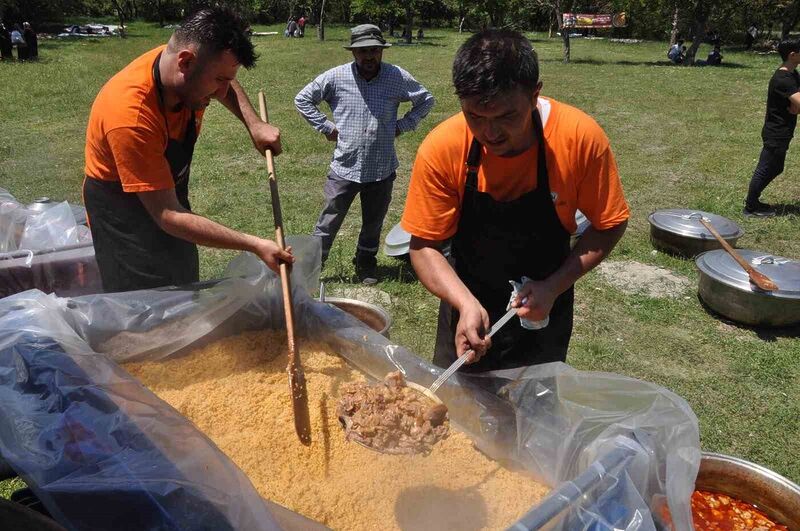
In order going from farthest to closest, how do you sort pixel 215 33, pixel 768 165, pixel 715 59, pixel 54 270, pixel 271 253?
pixel 715 59, pixel 768 165, pixel 54 270, pixel 271 253, pixel 215 33

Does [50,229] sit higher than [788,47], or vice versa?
[788,47]

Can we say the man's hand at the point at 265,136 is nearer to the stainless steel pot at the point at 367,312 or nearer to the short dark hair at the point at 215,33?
the short dark hair at the point at 215,33

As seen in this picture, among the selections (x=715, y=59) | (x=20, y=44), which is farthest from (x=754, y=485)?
(x=20, y=44)

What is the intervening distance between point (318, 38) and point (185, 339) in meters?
27.7

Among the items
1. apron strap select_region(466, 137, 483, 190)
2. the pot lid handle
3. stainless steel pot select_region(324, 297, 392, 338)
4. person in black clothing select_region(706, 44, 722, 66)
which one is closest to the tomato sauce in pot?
apron strap select_region(466, 137, 483, 190)

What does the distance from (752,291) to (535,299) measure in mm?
2495

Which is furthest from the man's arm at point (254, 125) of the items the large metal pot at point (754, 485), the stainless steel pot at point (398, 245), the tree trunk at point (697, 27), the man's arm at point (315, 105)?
the tree trunk at point (697, 27)

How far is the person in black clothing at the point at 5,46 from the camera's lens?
59.0 feet

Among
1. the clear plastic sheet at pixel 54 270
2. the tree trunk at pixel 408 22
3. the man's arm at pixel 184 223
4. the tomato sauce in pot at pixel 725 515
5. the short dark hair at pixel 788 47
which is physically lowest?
the tomato sauce in pot at pixel 725 515

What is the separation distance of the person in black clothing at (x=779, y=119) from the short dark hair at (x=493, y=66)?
483cm

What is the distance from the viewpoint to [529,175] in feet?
6.18

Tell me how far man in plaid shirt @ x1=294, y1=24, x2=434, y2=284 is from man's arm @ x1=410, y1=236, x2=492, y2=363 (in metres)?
2.37

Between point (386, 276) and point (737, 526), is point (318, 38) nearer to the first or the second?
point (386, 276)

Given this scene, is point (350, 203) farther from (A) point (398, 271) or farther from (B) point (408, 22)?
(B) point (408, 22)
